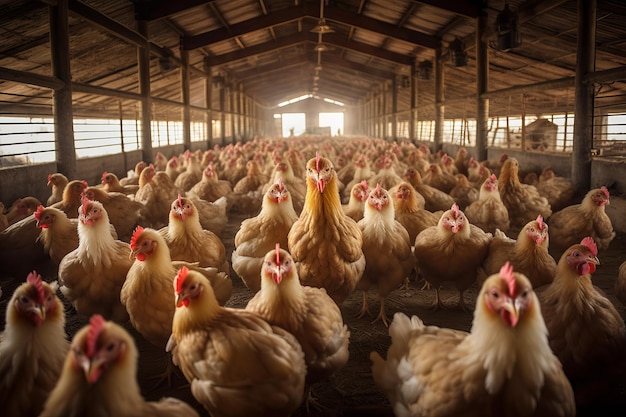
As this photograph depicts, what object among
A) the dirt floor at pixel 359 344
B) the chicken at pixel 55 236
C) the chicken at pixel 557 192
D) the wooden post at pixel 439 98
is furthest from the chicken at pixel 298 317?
the wooden post at pixel 439 98

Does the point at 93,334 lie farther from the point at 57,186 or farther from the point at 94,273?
the point at 57,186

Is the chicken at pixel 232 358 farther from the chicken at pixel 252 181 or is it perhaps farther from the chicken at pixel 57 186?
the chicken at pixel 252 181

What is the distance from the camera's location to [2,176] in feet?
19.0

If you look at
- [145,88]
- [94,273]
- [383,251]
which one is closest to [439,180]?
[383,251]

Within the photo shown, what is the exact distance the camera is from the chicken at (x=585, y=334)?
2393mm

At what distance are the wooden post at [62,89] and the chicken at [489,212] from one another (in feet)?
19.6

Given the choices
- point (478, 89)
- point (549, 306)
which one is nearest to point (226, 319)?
point (549, 306)

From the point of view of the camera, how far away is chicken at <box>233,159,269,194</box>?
316 inches

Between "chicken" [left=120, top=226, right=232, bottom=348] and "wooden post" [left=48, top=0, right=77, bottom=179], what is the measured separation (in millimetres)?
5034

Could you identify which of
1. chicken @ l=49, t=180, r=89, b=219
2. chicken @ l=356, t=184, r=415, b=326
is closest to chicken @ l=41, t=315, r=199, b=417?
chicken @ l=356, t=184, r=415, b=326

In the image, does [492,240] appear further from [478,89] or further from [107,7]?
[107,7]

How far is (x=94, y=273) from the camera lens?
126 inches

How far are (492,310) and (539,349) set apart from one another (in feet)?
0.78

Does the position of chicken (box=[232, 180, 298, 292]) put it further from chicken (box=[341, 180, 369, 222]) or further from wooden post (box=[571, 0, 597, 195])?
wooden post (box=[571, 0, 597, 195])
